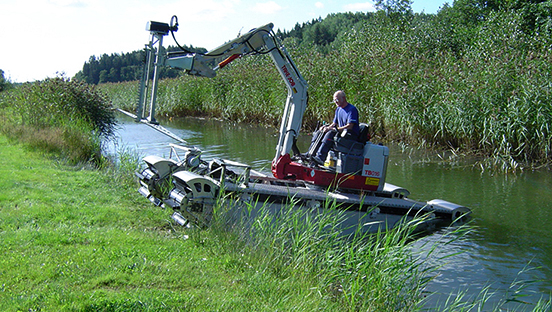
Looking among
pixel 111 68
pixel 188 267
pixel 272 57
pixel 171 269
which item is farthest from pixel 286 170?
pixel 111 68

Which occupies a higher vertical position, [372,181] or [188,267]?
[372,181]

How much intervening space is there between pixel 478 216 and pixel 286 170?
12.5 feet

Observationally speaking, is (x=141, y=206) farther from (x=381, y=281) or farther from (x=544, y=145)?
(x=544, y=145)

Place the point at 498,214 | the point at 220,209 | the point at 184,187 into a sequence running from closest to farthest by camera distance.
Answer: the point at 220,209, the point at 184,187, the point at 498,214

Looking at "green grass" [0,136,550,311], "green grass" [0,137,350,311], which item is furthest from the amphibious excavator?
"green grass" [0,136,550,311]

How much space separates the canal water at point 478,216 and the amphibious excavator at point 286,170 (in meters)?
0.77

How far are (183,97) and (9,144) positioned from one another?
17911mm

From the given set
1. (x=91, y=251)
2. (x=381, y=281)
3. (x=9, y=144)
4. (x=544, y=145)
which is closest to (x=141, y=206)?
(x=91, y=251)

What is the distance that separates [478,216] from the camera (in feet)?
31.4

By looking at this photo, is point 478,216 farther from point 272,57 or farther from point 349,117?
point 272,57

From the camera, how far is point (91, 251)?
5461 millimetres

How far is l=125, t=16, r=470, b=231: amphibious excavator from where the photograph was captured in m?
7.88

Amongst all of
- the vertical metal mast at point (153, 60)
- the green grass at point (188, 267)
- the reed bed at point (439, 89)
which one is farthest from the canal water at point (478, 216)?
the vertical metal mast at point (153, 60)

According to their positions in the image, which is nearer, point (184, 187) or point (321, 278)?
point (321, 278)
